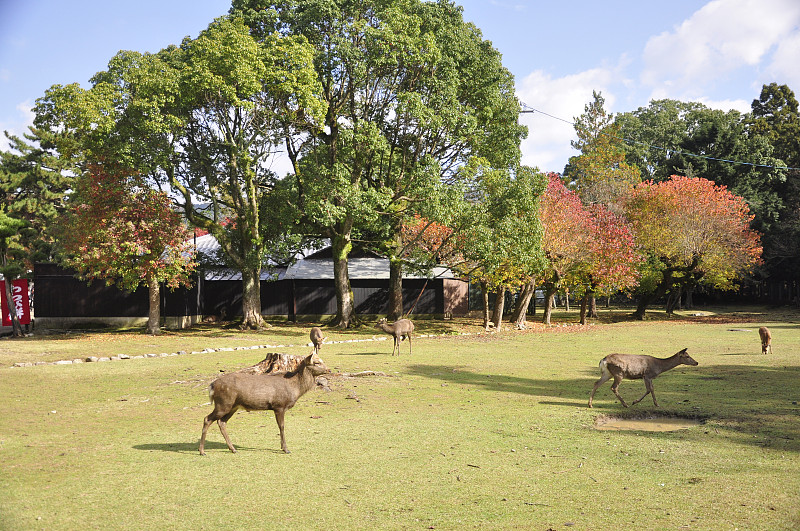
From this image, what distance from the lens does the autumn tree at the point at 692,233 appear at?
135 ft

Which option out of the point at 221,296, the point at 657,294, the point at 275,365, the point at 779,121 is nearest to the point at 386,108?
the point at 221,296

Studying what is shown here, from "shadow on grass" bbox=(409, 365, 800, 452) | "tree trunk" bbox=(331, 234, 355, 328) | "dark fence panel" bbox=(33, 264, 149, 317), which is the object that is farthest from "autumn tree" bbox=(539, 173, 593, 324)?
"dark fence panel" bbox=(33, 264, 149, 317)

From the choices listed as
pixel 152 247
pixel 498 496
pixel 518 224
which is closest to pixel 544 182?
pixel 518 224

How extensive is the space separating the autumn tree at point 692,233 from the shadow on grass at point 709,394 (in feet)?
83.9

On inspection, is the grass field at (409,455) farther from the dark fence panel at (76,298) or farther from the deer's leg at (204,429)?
the dark fence panel at (76,298)

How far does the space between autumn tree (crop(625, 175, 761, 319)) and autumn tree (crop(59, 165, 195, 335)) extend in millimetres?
30815

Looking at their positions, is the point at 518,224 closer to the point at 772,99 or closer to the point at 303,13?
the point at 303,13

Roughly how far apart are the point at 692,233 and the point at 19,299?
4031 cm

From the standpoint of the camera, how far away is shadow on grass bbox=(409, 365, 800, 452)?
33.3ft

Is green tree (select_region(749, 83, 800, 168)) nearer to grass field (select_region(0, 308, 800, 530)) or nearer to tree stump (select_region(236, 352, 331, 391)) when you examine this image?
grass field (select_region(0, 308, 800, 530))

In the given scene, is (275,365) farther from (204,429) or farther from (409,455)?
(409,455)

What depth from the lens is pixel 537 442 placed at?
9391 millimetres

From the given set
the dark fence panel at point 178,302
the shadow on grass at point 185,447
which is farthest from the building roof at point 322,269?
the shadow on grass at point 185,447

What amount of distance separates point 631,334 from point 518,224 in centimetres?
799
